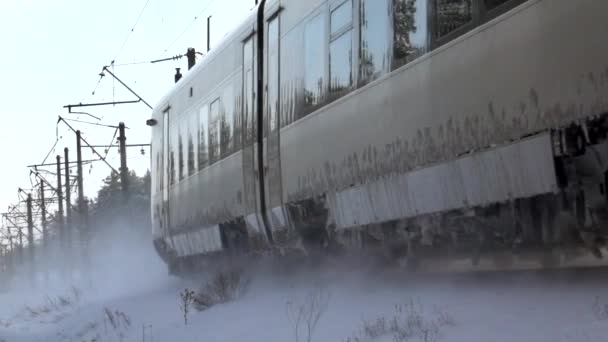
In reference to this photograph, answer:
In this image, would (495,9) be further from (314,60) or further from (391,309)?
(314,60)

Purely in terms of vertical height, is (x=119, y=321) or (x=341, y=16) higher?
(x=341, y=16)

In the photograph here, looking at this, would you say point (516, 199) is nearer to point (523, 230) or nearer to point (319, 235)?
point (523, 230)

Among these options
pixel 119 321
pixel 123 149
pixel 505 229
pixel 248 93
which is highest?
pixel 123 149

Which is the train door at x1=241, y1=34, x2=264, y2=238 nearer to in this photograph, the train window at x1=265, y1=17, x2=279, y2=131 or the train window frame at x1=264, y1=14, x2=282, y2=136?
the train window frame at x1=264, y1=14, x2=282, y2=136

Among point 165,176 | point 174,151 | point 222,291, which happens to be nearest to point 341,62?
point 222,291

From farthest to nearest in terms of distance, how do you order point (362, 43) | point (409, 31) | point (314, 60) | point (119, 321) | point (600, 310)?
point (119, 321), point (314, 60), point (362, 43), point (409, 31), point (600, 310)

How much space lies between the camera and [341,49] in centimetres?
956

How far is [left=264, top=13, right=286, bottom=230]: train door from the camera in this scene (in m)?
11.6

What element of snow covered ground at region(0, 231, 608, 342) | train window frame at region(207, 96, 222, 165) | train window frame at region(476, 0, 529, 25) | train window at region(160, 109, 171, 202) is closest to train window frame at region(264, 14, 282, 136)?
snow covered ground at region(0, 231, 608, 342)

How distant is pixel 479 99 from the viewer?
693 cm

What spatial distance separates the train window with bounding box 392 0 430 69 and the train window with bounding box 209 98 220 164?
6497mm

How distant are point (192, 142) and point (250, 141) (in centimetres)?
396

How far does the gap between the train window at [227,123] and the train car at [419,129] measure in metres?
0.05

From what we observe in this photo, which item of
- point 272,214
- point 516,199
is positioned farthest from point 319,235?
point 516,199
